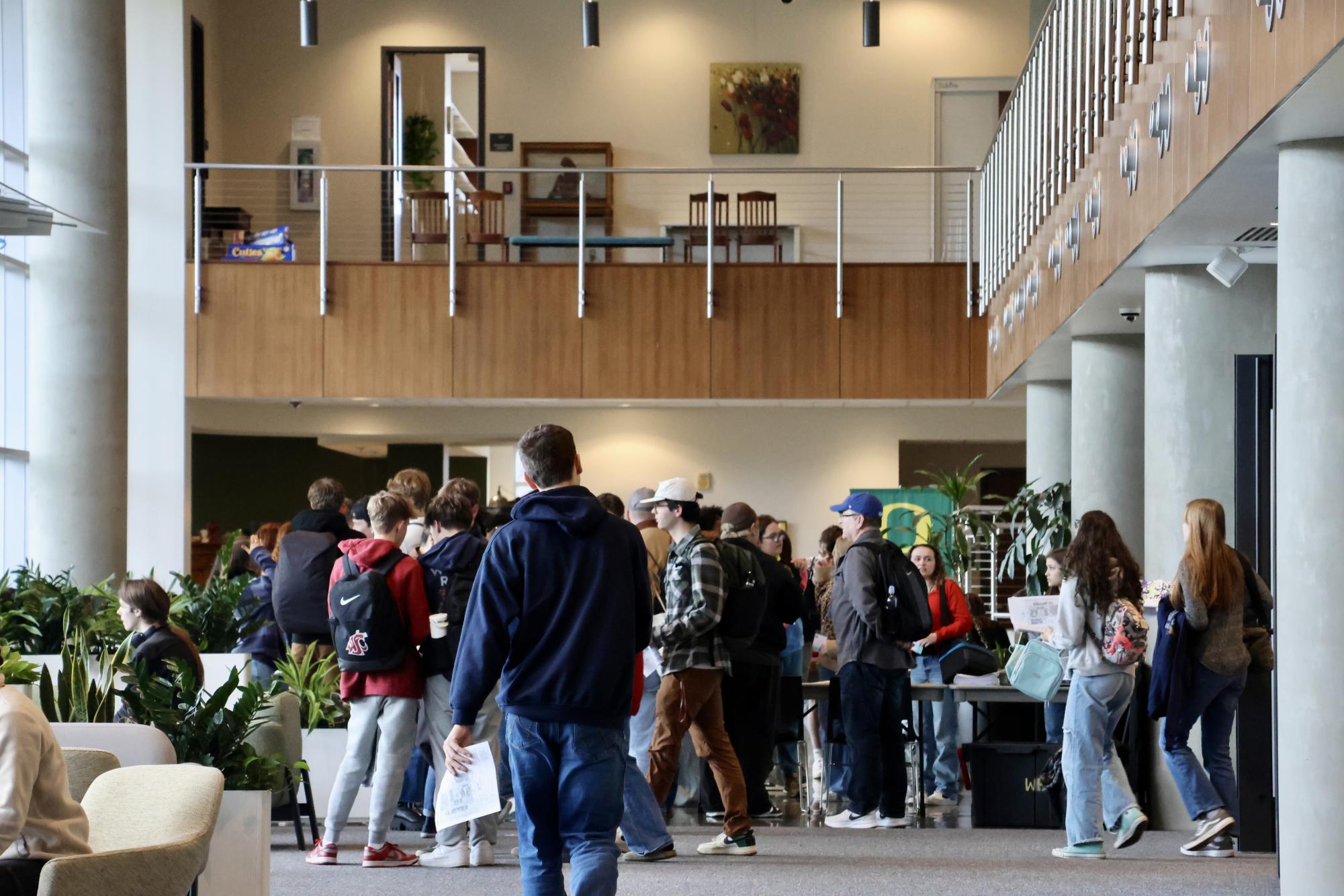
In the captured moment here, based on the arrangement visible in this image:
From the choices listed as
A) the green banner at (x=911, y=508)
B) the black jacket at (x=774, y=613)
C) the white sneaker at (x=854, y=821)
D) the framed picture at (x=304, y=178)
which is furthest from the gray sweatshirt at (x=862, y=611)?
the framed picture at (x=304, y=178)

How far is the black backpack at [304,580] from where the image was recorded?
23.5ft

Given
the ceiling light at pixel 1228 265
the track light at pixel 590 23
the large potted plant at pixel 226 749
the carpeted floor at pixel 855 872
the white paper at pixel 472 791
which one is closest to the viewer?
the white paper at pixel 472 791

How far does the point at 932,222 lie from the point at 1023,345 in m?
5.08

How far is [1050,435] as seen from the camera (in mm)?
11617

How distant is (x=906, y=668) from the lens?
711cm

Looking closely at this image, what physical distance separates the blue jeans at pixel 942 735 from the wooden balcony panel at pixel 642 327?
17.3 feet

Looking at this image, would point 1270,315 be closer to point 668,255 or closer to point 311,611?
point 311,611

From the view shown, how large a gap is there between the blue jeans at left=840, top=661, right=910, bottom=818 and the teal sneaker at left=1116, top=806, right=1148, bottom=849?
1.12m

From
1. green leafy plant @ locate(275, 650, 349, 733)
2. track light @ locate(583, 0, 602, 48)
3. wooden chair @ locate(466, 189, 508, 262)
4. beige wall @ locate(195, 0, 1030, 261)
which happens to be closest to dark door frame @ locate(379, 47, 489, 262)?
beige wall @ locate(195, 0, 1030, 261)

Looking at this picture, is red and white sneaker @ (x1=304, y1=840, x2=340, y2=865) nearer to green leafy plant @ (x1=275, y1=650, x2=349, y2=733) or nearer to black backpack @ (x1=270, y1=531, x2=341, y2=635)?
green leafy plant @ (x1=275, y1=650, x2=349, y2=733)

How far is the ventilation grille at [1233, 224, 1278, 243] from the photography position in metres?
6.36

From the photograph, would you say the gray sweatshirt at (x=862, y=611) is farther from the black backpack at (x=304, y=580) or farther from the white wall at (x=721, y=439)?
the white wall at (x=721, y=439)

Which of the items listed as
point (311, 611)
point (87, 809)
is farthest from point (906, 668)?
point (87, 809)

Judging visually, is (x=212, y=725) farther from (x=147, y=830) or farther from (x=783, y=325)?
(x=783, y=325)
